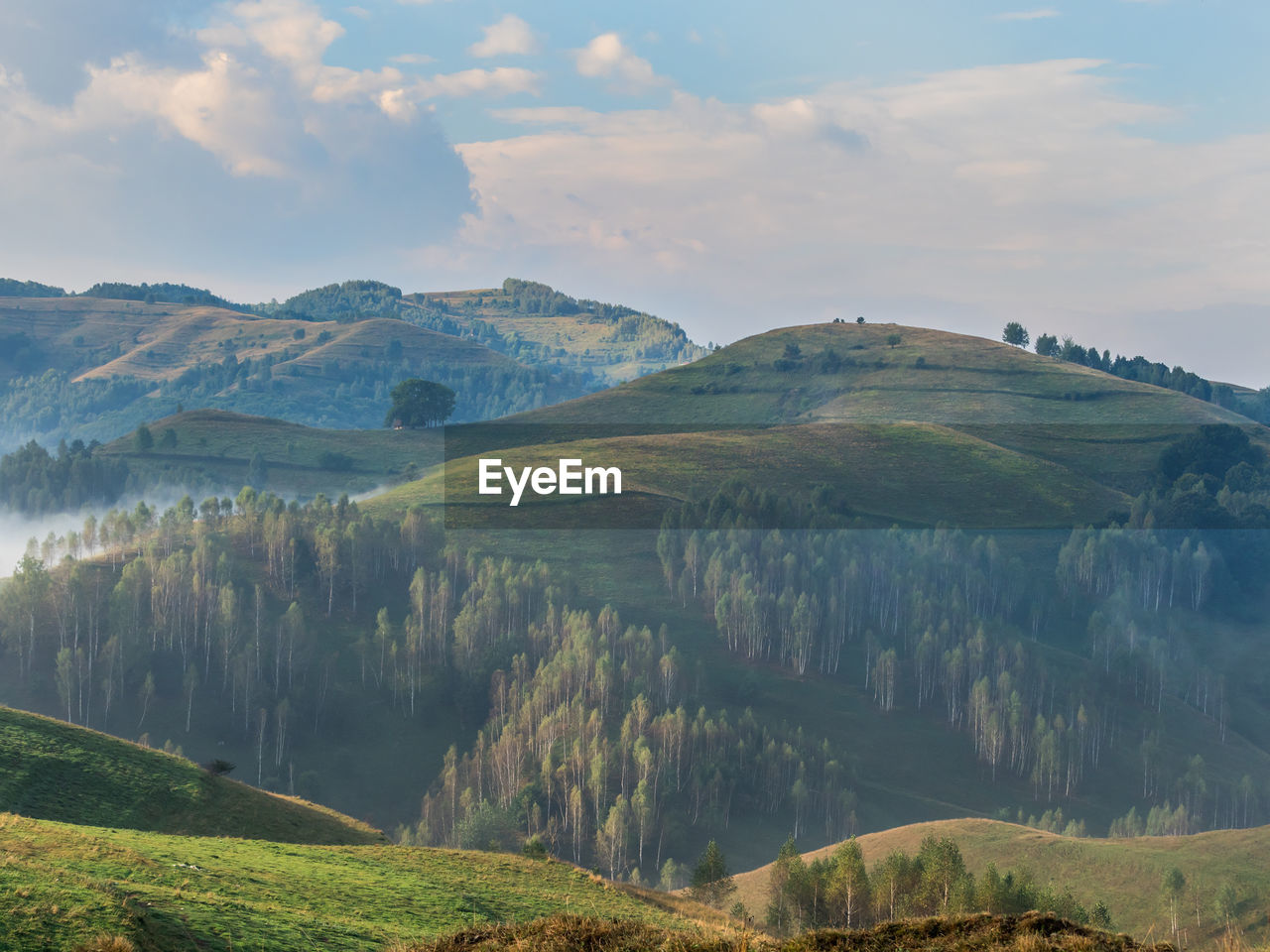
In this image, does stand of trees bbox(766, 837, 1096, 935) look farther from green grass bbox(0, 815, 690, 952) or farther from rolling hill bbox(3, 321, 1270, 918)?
rolling hill bbox(3, 321, 1270, 918)

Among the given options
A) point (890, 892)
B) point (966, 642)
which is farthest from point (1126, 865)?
point (966, 642)

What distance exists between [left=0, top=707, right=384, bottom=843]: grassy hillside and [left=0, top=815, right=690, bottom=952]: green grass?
648 cm

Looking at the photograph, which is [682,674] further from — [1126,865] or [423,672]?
[1126,865]

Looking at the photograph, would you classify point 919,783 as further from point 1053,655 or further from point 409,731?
point 409,731

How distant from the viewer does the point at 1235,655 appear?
191m

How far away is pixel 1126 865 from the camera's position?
9862cm

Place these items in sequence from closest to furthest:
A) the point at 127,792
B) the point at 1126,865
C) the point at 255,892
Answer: the point at 255,892 < the point at 127,792 < the point at 1126,865

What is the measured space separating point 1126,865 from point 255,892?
289 ft

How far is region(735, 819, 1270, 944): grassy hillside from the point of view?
298 feet

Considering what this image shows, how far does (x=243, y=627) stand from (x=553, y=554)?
54.9 m

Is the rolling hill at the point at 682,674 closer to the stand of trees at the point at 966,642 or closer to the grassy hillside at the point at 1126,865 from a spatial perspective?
the stand of trees at the point at 966,642

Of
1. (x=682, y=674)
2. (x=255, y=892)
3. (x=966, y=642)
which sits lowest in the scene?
(x=682, y=674)

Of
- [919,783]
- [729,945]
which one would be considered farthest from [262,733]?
[729,945]

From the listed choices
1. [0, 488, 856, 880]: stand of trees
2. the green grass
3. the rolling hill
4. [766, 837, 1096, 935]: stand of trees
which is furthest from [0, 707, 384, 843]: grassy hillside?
the rolling hill
